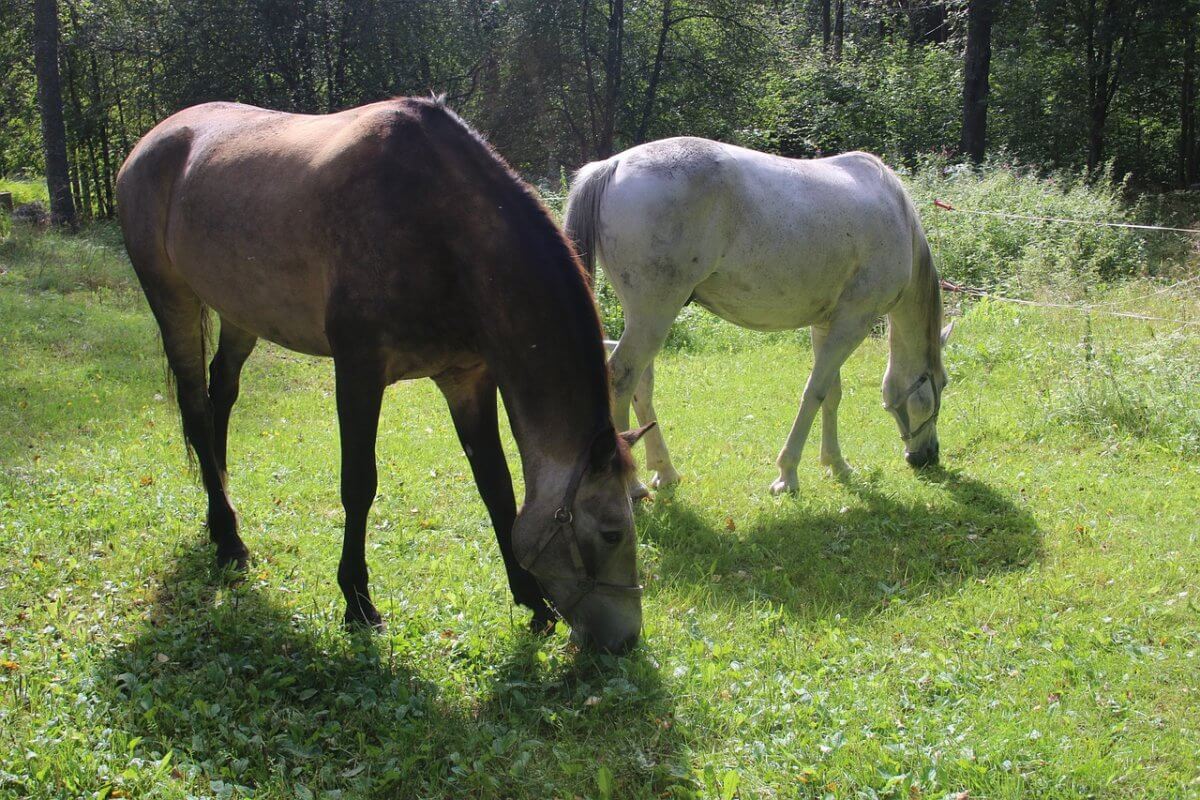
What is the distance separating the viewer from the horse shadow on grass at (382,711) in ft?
9.77

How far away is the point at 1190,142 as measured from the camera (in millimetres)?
21000

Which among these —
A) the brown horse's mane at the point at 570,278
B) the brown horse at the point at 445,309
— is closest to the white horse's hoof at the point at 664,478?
the brown horse at the point at 445,309

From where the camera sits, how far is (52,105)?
1692cm

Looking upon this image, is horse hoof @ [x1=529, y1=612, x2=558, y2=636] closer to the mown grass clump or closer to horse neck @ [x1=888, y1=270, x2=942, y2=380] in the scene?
horse neck @ [x1=888, y1=270, x2=942, y2=380]

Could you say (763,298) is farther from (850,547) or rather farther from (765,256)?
(850,547)

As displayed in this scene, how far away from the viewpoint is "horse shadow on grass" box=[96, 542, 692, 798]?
298cm

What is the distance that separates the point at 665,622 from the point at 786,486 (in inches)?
95.1

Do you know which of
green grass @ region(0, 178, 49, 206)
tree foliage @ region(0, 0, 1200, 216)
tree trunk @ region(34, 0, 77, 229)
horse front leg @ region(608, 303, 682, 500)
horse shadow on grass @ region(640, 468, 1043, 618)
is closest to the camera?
horse shadow on grass @ region(640, 468, 1043, 618)

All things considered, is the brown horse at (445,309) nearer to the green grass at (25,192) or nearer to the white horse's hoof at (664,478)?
the white horse's hoof at (664,478)

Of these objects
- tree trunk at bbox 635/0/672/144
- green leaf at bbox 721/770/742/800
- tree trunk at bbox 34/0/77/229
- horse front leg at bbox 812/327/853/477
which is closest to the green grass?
tree trunk at bbox 34/0/77/229

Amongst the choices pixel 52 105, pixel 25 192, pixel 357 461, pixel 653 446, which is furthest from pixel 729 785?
pixel 25 192

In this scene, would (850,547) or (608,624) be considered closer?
(608,624)

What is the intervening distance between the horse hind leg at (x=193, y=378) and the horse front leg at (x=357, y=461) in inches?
44.4

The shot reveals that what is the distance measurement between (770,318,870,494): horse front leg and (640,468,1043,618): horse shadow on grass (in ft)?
0.82
